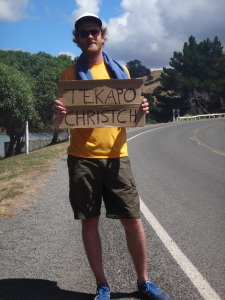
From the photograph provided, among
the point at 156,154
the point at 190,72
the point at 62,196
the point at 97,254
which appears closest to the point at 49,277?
the point at 97,254

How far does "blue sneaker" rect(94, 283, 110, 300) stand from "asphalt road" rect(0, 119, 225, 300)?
150 millimetres

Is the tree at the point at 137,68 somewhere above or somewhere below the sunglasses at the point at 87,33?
above

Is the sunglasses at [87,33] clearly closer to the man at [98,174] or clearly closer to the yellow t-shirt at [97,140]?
the man at [98,174]

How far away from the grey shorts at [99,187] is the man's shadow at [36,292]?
725mm

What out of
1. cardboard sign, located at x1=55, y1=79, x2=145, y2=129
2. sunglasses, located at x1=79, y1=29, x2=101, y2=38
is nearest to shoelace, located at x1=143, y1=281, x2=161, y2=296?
cardboard sign, located at x1=55, y1=79, x2=145, y2=129

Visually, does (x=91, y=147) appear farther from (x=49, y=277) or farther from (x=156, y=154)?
(x=156, y=154)

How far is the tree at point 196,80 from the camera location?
176 feet

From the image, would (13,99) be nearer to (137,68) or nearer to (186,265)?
(186,265)

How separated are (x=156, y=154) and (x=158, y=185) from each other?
6.15 metres

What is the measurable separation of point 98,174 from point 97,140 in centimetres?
27

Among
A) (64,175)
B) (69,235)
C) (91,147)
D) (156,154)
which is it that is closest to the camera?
(91,147)

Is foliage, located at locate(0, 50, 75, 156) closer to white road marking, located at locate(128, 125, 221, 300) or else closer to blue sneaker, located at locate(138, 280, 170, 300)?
white road marking, located at locate(128, 125, 221, 300)

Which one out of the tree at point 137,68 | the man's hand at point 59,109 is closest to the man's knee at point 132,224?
the man's hand at point 59,109

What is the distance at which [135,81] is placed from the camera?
3055mm
